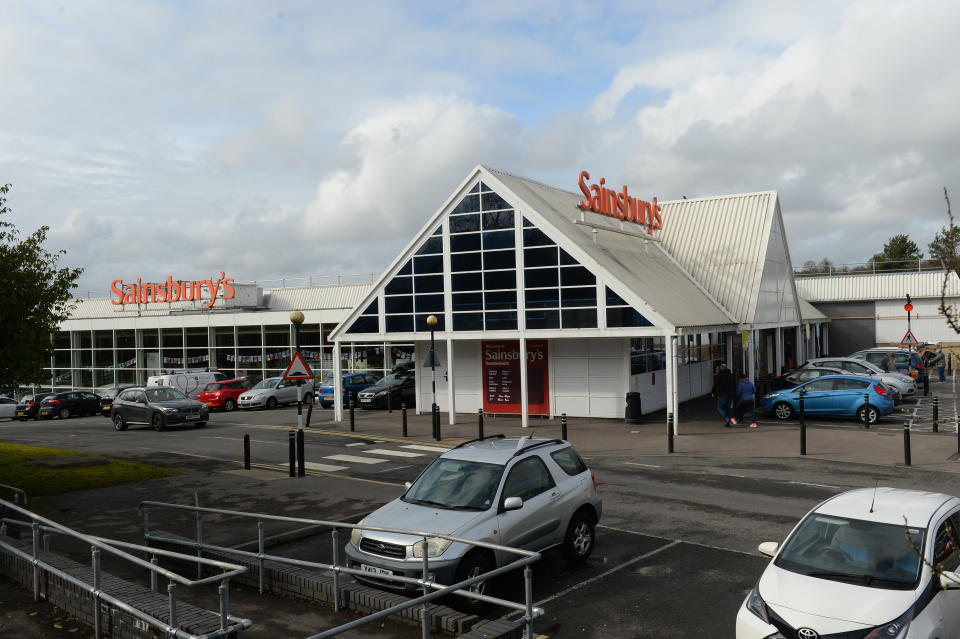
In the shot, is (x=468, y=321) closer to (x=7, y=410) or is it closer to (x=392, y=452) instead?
(x=392, y=452)

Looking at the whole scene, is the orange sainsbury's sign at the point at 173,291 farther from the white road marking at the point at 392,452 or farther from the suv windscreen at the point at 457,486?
the suv windscreen at the point at 457,486

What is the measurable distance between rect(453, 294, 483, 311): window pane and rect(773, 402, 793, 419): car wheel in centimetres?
1061

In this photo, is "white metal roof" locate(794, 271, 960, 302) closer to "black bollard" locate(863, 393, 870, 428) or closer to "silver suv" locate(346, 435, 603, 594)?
"black bollard" locate(863, 393, 870, 428)

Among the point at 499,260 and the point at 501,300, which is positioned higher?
the point at 499,260

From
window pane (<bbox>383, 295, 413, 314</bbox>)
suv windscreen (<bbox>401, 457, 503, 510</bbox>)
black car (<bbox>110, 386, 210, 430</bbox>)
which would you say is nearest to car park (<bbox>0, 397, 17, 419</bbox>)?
black car (<bbox>110, 386, 210, 430</bbox>)

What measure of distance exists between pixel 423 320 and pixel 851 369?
54.4 ft

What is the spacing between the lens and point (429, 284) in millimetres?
27312

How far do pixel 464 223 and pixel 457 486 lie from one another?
17.5m

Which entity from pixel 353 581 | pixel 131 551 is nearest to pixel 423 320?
pixel 131 551

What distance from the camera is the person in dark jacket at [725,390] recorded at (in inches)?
937

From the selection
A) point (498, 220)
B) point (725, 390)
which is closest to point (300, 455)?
point (498, 220)

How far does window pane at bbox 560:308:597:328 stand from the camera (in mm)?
24109

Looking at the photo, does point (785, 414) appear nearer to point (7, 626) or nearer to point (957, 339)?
point (7, 626)

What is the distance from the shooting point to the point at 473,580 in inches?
274
